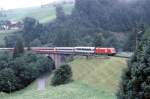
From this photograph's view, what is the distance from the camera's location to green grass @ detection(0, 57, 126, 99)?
4859 cm

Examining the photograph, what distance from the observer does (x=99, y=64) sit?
6819cm

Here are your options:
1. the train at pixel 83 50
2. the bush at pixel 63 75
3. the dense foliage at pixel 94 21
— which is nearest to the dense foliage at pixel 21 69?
the train at pixel 83 50

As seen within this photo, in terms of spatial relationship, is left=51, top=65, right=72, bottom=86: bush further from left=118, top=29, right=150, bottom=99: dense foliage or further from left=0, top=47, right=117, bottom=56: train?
left=118, top=29, right=150, bottom=99: dense foliage

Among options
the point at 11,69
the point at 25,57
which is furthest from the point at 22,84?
the point at 25,57

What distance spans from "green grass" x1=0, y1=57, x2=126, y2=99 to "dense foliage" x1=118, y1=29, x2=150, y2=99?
1808 cm

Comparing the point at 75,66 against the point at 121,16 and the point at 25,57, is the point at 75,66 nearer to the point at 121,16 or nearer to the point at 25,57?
the point at 25,57

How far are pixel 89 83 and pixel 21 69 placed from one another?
23.3m

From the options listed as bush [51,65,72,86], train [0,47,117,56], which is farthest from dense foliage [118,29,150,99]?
train [0,47,117,56]

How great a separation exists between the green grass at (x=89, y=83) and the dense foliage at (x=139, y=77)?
1808 cm

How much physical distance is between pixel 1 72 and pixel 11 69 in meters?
2.90

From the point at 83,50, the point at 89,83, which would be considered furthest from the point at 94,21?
the point at 89,83

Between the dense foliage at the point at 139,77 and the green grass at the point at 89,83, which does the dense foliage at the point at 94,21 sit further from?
the dense foliage at the point at 139,77

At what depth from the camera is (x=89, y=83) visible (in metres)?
59.7

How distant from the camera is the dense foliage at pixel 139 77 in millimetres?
24922
